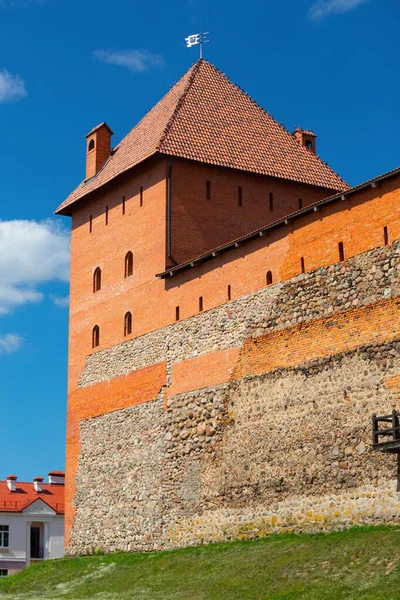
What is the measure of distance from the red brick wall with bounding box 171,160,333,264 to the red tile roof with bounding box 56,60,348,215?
0.98ft

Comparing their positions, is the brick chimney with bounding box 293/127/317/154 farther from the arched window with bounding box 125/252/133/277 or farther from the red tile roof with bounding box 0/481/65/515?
the red tile roof with bounding box 0/481/65/515

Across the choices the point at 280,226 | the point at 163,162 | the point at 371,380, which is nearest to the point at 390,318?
the point at 371,380

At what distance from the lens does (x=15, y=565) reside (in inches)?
1531

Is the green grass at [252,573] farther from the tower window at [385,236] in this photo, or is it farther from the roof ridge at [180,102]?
the roof ridge at [180,102]

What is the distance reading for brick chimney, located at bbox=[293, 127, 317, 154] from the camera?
2777cm

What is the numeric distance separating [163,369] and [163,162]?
5055mm

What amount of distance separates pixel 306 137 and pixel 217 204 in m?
4.93

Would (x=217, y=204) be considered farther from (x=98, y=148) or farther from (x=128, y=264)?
(x=98, y=148)

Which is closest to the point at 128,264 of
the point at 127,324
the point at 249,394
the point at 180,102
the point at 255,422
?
the point at 127,324

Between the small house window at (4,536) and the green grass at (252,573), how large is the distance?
691 inches

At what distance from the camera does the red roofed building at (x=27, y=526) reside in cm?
3900

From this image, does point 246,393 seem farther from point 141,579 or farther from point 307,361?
point 141,579

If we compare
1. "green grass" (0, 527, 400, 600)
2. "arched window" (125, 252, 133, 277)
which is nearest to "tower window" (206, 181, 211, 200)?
"arched window" (125, 252, 133, 277)

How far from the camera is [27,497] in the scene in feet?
135
